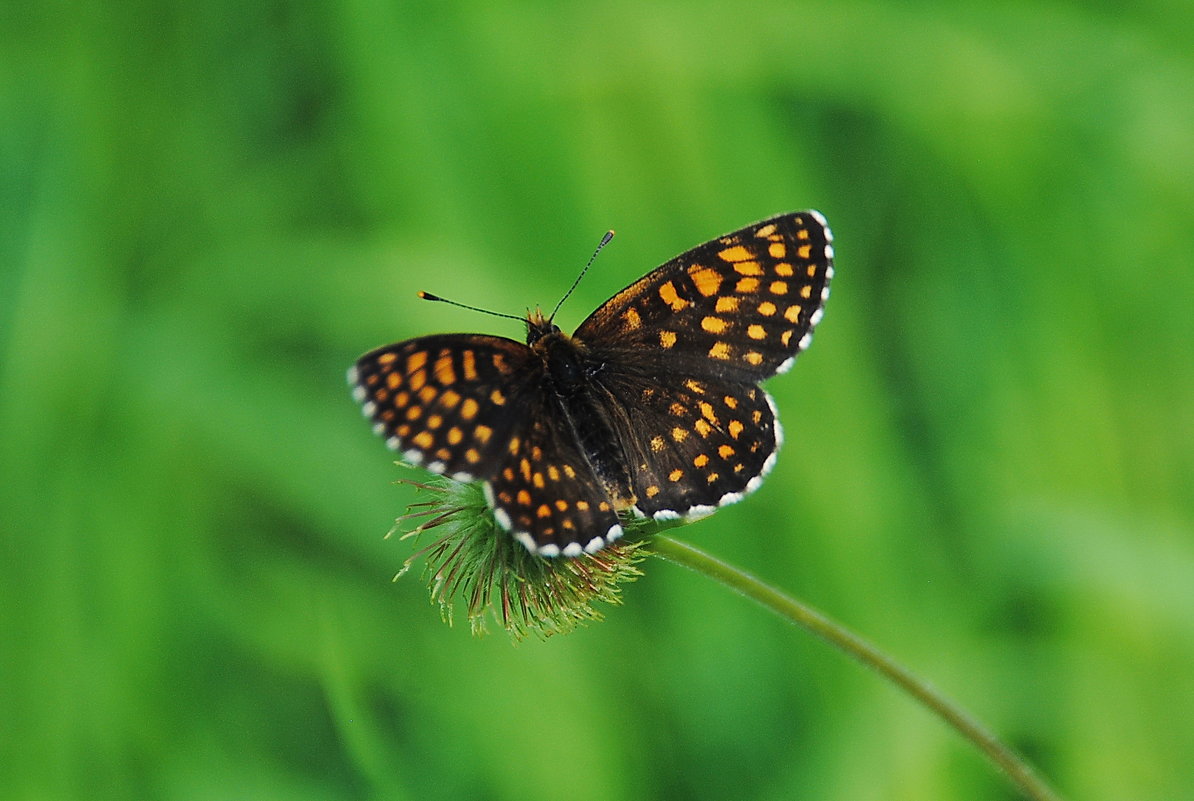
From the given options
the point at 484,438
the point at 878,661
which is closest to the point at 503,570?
the point at 484,438

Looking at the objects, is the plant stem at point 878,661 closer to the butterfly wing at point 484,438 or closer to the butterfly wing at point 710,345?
the butterfly wing at point 484,438

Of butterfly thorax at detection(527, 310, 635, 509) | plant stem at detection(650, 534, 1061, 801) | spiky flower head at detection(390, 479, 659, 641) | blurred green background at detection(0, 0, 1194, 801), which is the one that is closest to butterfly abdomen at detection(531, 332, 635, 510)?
butterfly thorax at detection(527, 310, 635, 509)

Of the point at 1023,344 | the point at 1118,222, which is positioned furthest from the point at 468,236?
the point at 1118,222

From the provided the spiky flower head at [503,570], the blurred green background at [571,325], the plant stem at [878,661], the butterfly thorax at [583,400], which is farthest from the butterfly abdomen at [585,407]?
the blurred green background at [571,325]

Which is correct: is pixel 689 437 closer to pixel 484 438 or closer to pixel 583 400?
pixel 583 400

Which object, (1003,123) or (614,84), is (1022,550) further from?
(614,84)
